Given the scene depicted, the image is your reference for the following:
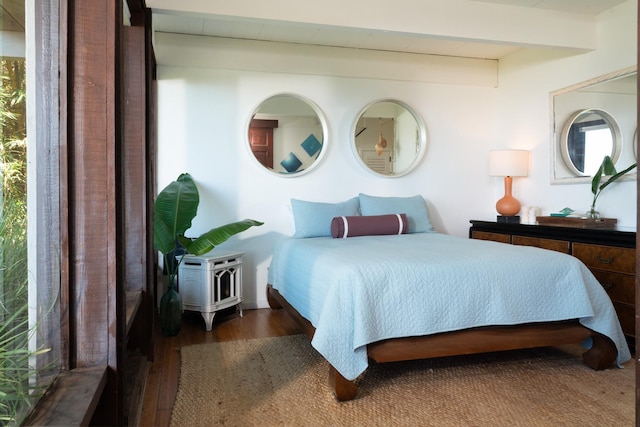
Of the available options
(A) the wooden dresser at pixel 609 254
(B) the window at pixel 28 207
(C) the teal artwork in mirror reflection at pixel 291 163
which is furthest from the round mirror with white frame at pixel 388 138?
(B) the window at pixel 28 207

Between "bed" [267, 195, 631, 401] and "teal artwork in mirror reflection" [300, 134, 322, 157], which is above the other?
"teal artwork in mirror reflection" [300, 134, 322, 157]

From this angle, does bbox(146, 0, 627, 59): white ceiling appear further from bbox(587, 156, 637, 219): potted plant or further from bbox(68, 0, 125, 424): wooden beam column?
bbox(68, 0, 125, 424): wooden beam column

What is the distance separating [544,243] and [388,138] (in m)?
1.67

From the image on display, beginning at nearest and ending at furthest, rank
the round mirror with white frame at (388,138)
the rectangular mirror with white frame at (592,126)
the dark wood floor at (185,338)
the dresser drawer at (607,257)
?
1. the dark wood floor at (185,338)
2. the dresser drawer at (607,257)
3. the rectangular mirror with white frame at (592,126)
4. the round mirror with white frame at (388,138)

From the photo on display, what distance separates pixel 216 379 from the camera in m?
2.25

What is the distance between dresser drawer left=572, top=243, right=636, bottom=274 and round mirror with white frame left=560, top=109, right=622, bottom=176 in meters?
0.73

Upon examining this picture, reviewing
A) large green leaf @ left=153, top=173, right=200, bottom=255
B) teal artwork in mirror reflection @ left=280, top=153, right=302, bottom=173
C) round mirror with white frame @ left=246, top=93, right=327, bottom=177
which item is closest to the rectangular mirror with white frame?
round mirror with white frame @ left=246, top=93, right=327, bottom=177

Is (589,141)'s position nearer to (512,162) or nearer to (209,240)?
(512,162)

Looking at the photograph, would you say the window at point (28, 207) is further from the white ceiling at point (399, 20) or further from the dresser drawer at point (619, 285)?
the dresser drawer at point (619, 285)

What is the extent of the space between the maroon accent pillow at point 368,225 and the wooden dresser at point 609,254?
41.5 inches

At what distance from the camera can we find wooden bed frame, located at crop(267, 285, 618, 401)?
80.8 inches

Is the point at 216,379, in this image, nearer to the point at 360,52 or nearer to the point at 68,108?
the point at 68,108

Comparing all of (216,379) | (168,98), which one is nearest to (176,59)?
(168,98)

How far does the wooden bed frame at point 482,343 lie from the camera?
80.8 inches
